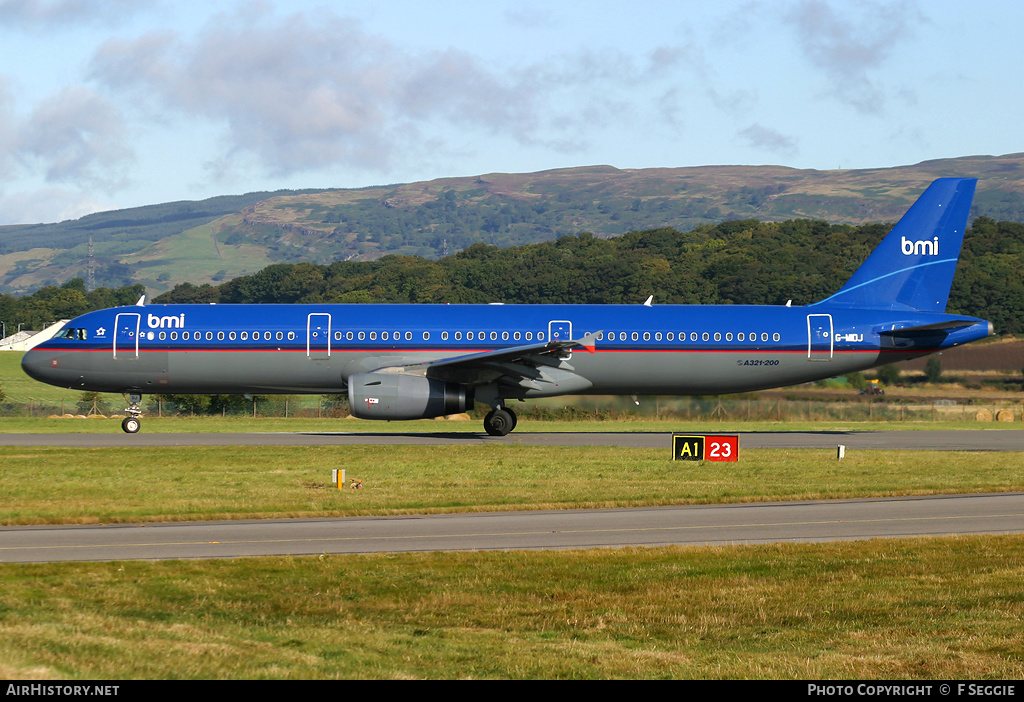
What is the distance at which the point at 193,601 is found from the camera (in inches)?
480

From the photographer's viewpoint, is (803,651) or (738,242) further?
(738,242)

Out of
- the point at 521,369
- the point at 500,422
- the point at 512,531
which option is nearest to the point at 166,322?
the point at 500,422

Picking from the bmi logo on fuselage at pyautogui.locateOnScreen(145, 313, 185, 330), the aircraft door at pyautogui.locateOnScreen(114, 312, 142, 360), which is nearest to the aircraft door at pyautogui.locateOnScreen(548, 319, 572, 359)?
the bmi logo on fuselage at pyautogui.locateOnScreen(145, 313, 185, 330)

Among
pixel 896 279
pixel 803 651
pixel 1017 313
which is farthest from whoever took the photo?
pixel 1017 313

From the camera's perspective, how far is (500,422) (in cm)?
3716

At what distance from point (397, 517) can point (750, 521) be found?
21.0ft

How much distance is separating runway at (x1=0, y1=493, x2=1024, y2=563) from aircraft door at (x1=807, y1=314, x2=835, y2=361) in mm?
16599

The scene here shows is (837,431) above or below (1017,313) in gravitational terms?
below

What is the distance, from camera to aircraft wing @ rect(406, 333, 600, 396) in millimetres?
34000

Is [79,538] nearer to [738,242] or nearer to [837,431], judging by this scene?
[837,431]

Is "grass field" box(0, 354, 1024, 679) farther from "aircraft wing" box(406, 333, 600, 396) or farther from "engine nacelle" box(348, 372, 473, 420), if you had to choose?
"aircraft wing" box(406, 333, 600, 396)

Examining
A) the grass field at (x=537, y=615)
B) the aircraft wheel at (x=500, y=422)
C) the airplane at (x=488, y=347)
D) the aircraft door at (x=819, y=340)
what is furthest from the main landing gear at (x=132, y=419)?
the grass field at (x=537, y=615)
